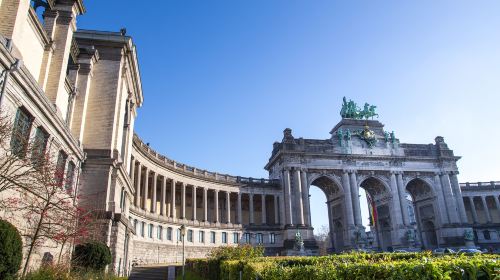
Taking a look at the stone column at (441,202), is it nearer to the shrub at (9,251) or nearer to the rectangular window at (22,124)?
the rectangular window at (22,124)

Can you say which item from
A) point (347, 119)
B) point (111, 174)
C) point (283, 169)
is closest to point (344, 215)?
point (283, 169)

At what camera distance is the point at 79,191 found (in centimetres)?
2533

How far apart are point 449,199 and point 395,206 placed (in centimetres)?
1311

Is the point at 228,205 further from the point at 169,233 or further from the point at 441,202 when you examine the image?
the point at 441,202

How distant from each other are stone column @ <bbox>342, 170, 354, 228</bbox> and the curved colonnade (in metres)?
13.4

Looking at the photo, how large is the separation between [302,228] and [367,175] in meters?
19.9

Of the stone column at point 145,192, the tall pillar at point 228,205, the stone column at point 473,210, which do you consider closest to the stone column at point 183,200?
the stone column at point 145,192

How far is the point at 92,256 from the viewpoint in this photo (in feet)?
68.4

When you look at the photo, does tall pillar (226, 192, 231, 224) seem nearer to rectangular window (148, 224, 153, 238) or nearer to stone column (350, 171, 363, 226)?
rectangular window (148, 224, 153, 238)

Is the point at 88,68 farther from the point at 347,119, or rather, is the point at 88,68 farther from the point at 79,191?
the point at 347,119

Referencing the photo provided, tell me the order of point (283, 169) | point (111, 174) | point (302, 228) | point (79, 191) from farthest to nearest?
point (283, 169)
point (302, 228)
point (111, 174)
point (79, 191)

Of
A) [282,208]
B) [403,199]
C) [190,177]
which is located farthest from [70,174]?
[403,199]

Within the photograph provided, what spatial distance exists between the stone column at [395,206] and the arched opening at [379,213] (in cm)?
149

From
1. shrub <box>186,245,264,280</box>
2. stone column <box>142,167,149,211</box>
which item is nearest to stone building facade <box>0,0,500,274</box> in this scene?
stone column <box>142,167,149,211</box>
